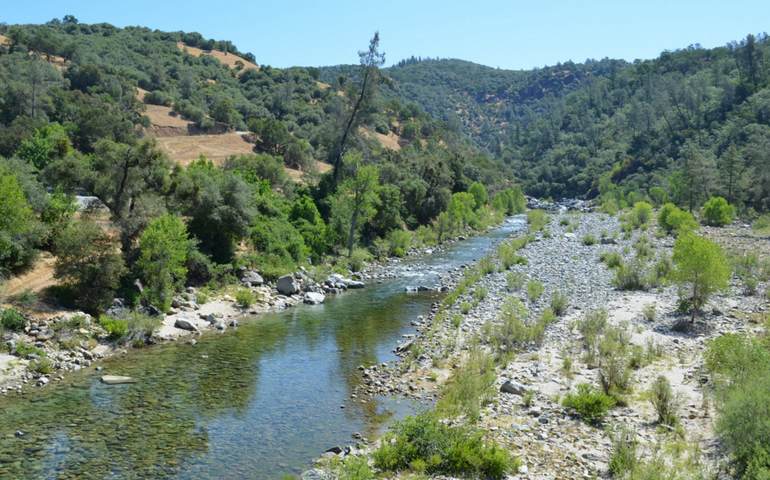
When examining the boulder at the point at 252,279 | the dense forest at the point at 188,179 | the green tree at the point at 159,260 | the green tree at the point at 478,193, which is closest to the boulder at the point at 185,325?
the green tree at the point at 159,260

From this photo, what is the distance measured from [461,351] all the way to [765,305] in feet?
56.3

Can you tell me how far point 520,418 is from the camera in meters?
17.8

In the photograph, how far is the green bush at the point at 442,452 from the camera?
14.5 m

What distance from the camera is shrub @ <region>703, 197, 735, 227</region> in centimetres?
7401

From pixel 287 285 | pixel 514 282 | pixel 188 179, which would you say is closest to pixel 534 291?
pixel 514 282

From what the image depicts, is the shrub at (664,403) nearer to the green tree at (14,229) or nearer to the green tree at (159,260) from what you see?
the green tree at (159,260)

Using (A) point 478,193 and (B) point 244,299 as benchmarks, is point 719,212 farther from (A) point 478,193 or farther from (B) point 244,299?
(B) point 244,299

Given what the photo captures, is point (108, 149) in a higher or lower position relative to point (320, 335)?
higher

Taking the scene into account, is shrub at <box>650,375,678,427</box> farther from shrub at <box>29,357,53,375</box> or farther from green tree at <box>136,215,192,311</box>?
green tree at <box>136,215,192,311</box>

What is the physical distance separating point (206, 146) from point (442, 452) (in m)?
70.0

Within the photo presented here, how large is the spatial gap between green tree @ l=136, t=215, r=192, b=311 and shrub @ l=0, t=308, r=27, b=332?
19.4 feet

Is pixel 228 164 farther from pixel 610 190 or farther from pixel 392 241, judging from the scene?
pixel 610 190

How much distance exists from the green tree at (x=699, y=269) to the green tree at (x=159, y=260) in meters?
25.4

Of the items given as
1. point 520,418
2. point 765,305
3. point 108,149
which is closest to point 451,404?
point 520,418
